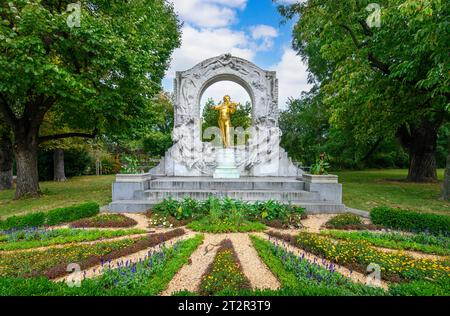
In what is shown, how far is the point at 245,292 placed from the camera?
124 inches

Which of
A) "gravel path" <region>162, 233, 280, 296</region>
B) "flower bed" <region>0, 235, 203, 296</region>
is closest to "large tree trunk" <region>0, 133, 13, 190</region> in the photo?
"flower bed" <region>0, 235, 203, 296</region>

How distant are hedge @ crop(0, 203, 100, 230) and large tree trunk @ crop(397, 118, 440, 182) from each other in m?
18.2

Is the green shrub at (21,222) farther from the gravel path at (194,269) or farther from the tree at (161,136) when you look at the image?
the tree at (161,136)

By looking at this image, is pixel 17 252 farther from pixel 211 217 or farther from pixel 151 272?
pixel 211 217

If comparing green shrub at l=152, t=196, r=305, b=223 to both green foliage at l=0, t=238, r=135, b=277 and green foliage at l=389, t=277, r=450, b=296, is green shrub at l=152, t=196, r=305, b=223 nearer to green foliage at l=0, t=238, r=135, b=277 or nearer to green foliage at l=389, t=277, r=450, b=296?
green foliage at l=0, t=238, r=135, b=277

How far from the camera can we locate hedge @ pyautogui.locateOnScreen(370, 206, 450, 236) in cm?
612

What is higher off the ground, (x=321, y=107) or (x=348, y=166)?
(x=321, y=107)

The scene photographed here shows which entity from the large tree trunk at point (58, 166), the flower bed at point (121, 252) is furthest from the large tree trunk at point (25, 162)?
the large tree trunk at point (58, 166)

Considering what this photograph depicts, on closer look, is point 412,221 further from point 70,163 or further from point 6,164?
point 70,163

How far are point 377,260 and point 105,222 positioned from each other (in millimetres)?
6354

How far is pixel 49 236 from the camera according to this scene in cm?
595

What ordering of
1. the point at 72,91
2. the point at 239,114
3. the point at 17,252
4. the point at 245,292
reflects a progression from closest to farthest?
the point at 245,292 < the point at 17,252 < the point at 72,91 < the point at 239,114
